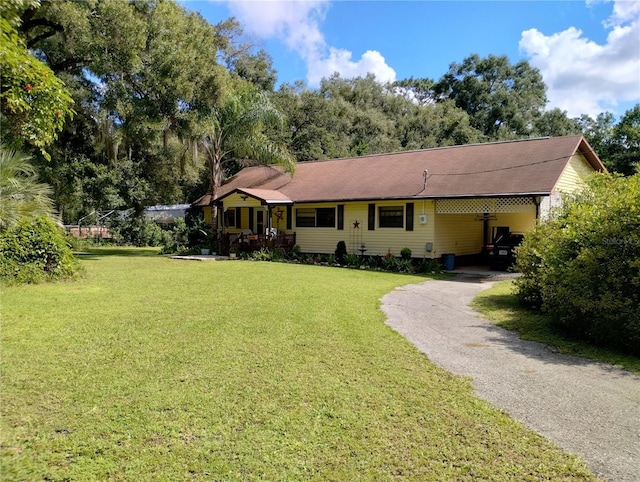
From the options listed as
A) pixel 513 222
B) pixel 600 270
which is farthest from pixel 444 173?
pixel 600 270

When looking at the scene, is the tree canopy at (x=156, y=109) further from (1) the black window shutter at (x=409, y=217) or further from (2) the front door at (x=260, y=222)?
(1) the black window shutter at (x=409, y=217)

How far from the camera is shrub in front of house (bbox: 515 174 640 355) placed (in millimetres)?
6012

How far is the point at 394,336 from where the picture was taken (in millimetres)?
6531

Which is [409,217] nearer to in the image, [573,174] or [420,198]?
[420,198]

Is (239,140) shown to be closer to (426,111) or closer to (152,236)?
(152,236)

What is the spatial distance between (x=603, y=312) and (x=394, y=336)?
294 centimetres

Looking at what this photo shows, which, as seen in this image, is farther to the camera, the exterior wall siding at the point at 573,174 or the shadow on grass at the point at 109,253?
the shadow on grass at the point at 109,253

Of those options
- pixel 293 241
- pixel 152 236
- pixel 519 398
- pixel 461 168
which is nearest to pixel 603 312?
pixel 519 398

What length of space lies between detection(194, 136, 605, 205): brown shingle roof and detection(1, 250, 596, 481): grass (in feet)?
35.1

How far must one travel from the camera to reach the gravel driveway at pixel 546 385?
3389 mm

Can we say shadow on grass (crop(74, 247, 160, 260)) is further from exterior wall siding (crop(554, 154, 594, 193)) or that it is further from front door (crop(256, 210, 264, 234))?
exterior wall siding (crop(554, 154, 594, 193))

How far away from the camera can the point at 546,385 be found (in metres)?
4.70

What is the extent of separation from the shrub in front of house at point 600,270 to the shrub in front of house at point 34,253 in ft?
35.2

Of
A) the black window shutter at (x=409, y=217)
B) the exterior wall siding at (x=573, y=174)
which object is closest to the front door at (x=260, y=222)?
the black window shutter at (x=409, y=217)
